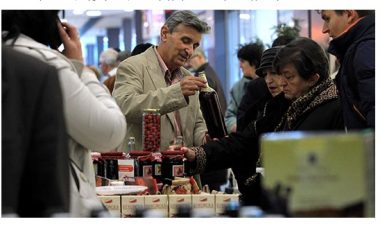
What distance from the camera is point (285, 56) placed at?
3.17 m

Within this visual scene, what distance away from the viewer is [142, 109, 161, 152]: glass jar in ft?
12.5

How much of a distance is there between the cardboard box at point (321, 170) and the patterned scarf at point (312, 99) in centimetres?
137

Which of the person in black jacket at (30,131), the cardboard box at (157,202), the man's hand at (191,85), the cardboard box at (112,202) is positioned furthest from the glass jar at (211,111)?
the person in black jacket at (30,131)

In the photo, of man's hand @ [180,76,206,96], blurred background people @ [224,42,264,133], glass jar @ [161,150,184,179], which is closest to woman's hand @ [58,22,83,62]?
glass jar @ [161,150,184,179]

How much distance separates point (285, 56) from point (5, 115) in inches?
59.6

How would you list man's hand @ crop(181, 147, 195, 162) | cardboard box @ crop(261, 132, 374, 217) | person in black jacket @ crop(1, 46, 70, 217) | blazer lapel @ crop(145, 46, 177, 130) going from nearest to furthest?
cardboard box @ crop(261, 132, 374, 217) < person in black jacket @ crop(1, 46, 70, 217) < man's hand @ crop(181, 147, 195, 162) < blazer lapel @ crop(145, 46, 177, 130)

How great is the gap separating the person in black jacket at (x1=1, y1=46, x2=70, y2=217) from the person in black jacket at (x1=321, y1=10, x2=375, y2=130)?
46.6 inches

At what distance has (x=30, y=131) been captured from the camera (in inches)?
74.7

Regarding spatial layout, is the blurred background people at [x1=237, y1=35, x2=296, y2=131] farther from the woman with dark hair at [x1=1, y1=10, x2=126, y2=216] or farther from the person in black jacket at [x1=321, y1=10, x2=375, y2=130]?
the woman with dark hair at [x1=1, y1=10, x2=126, y2=216]

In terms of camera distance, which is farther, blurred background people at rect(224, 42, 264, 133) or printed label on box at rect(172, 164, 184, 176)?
blurred background people at rect(224, 42, 264, 133)

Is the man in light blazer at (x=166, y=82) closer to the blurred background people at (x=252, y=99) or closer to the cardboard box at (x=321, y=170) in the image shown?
the blurred background people at (x=252, y=99)

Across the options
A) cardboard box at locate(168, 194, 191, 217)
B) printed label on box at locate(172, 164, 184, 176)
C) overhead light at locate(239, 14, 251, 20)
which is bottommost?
cardboard box at locate(168, 194, 191, 217)
